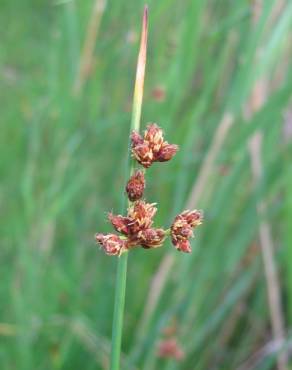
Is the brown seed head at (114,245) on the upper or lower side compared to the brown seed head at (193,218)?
lower

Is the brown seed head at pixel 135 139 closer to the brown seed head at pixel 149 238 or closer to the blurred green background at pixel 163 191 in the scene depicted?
the brown seed head at pixel 149 238

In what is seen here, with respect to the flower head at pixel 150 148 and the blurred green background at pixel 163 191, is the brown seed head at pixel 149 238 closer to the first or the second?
the flower head at pixel 150 148

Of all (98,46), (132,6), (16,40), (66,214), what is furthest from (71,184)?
(16,40)

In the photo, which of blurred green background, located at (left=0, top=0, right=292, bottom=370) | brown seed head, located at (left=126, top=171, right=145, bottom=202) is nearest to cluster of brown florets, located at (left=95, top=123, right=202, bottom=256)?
brown seed head, located at (left=126, top=171, right=145, bottom=202)

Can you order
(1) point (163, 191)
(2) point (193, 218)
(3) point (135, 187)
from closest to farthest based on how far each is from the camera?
1. (3) point (135, 187)
2. (2) point (193, 218)
3. (1) point (163, 191)

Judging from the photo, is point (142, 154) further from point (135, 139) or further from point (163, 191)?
point (163, 191)

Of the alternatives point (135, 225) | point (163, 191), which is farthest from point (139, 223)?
point (163, 191)

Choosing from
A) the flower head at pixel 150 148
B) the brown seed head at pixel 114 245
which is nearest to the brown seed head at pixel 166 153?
the flower head at pixel 150 148

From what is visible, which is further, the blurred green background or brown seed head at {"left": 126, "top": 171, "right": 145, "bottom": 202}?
the blurred green background

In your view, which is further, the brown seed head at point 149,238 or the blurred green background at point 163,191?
the blurred green background at point 163,191

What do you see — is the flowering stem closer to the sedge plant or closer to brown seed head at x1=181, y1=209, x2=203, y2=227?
the sedge plant
